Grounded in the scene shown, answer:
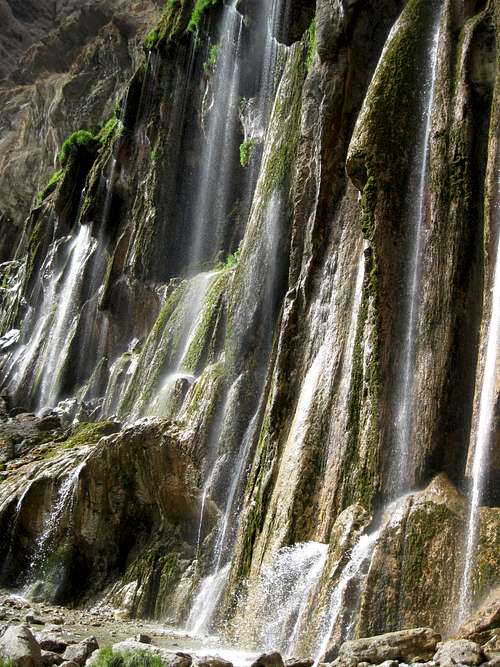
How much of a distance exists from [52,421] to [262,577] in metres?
15.7

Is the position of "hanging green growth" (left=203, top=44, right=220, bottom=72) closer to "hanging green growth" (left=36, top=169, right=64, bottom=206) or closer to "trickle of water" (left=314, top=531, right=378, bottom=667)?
"hanging green growth" (left=36, top=169, right=64, bottom=206)

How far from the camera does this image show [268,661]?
295 inches

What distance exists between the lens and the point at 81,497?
50.6 feet

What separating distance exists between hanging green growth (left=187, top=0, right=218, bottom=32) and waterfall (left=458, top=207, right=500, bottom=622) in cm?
2039

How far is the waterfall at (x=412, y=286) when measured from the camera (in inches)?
387

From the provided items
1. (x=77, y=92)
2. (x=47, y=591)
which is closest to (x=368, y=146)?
(x=47, y=591)

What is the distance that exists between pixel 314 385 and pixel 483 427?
3394mm

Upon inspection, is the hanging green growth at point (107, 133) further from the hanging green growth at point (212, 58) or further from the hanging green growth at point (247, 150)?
the hanging green growth at point (247, 150)

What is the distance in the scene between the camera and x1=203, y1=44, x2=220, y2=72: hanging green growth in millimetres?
26175

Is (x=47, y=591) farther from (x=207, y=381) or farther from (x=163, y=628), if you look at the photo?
(x=207, y=381)

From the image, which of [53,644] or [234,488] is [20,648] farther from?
[234,488]

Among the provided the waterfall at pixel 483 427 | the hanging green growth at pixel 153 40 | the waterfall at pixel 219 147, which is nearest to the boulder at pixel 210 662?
the waterfall at pixel 483 427

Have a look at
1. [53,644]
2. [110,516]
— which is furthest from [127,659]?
[110,516]

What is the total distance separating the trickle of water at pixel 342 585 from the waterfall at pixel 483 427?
117 centimetres
